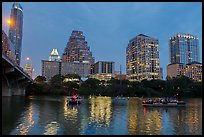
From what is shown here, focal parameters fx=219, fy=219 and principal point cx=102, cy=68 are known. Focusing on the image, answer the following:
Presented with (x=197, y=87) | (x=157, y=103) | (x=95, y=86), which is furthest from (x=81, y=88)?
(x=157, y=103)

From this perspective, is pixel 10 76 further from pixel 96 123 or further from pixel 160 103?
pixel 96 123

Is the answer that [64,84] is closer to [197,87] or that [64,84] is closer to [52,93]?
[52,93]

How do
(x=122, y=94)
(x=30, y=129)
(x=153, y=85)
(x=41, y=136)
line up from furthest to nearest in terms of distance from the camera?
(x=153, y=85) → (x=122, y=94) → (x=30, y=129) → (x=41, y=136)

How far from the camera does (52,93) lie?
14975 cm

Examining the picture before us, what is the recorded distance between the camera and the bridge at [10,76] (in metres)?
59.5

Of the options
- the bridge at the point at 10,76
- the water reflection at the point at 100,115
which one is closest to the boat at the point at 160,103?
the water reflection at the point at 100,115

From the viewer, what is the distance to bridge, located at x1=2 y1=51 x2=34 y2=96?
195ft

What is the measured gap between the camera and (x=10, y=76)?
299 feet

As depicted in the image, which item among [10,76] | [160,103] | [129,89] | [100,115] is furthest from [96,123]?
[129,89]

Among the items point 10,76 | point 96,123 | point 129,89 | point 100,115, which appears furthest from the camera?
point 129,89

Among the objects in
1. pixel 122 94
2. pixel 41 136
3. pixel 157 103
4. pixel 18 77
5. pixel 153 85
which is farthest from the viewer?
pixel 153 85

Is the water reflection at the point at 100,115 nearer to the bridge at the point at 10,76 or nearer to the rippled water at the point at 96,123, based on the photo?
the rippled water at the point at 96,123

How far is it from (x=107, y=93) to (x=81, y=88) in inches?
777

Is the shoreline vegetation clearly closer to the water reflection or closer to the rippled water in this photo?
the water reflection
